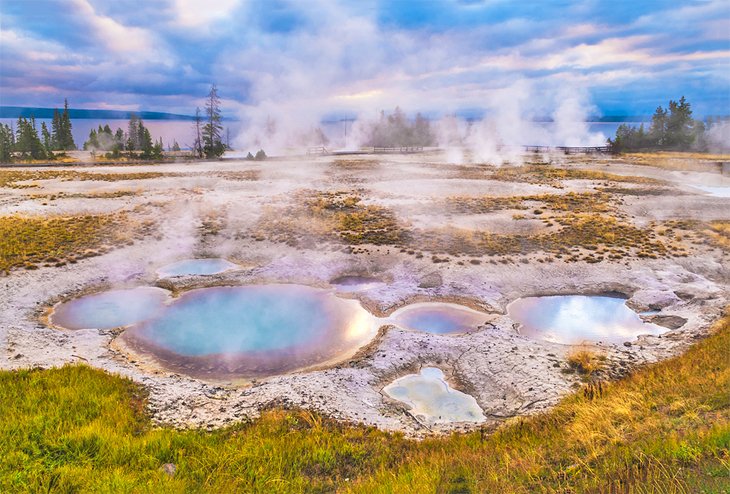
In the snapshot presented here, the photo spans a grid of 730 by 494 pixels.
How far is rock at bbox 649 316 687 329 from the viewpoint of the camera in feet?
48.3

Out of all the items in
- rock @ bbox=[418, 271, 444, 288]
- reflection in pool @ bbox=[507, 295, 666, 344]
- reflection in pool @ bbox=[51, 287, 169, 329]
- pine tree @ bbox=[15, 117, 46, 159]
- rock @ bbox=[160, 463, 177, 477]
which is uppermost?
pine tree @ bbox=[15, 117, 46, 159]

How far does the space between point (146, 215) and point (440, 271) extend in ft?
65.7

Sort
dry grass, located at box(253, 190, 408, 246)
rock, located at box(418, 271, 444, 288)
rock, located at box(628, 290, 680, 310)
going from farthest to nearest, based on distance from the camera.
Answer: dry grass, located at box(253, 190, 408, 246) → rock, located at box(418, 271, 444, 288) → rock, located at box(628, 290, 680, 310)

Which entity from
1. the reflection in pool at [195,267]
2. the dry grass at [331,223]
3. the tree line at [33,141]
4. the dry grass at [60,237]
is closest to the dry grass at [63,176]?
the tree line at [33,141]

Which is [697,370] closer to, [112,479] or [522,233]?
[112,479]

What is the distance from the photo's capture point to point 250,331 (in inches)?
538

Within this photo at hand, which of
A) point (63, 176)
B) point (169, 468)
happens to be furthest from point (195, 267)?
point (63, 176)

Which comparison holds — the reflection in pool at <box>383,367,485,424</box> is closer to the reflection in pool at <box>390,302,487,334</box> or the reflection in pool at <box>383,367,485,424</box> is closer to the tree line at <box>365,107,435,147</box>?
the reflection in pool at <box>390,302,487,334</box>

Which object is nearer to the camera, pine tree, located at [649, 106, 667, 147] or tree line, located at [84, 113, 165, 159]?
tree line, located at [84, 113, 165, 159]

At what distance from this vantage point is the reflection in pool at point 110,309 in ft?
46.8

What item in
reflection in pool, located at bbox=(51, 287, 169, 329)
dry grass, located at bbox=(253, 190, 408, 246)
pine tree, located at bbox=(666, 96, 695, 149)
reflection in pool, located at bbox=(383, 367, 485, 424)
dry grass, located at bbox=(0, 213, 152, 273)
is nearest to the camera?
reflection in pool, located at bbox=(383, 367, 485, 424)

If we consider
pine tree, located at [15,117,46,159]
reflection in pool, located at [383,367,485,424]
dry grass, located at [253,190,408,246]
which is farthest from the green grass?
pine tree, located at [15,117,46,159]

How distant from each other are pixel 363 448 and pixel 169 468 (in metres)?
3.16

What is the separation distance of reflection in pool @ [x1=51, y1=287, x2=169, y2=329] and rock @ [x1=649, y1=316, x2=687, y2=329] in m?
16.7
